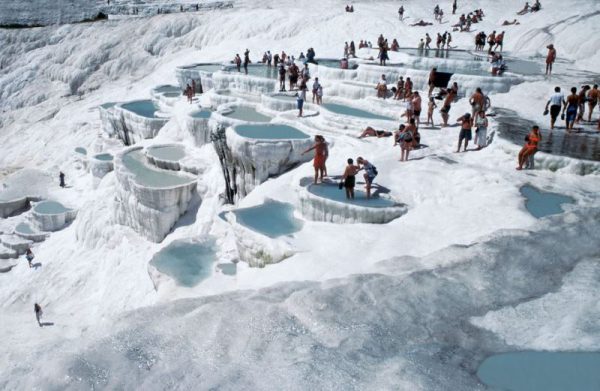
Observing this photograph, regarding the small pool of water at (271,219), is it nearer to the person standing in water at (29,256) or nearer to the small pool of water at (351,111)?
the small pool of water at (351,111)

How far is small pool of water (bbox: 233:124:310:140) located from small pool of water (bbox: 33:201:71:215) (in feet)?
29.9

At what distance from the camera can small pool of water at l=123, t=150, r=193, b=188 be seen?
48.4 feet

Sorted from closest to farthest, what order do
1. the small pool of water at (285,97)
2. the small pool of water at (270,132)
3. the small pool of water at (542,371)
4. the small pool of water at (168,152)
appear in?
the small pool of water at (542,371) < the small pool of water at (270,132) < the small pool of water at (168,152) < the small pool of water at (285,97)

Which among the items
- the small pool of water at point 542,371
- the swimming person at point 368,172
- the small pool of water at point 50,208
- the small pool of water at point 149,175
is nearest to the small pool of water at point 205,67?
the small pool of water at point 149,175

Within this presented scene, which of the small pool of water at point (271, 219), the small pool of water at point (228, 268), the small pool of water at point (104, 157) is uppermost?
the small pool of water at point (271, 219)

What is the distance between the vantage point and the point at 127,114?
2119 centimetres

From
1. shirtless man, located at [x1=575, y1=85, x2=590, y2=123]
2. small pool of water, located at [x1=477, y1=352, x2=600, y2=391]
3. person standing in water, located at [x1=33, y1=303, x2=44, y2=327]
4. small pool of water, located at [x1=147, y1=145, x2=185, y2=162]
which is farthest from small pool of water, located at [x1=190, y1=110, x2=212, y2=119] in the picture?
small pool of water, located at [x1=477, y1=352, x2=600, y2=391]

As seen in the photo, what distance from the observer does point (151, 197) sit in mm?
14266

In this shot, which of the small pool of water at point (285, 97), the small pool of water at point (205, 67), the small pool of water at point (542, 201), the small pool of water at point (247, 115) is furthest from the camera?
the small pool of water at point (205, 67)

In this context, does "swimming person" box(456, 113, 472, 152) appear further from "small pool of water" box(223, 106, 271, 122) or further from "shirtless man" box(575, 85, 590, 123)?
"small pool of water" box(223, 106, 271, 122)

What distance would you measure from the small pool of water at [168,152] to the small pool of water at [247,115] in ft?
7.15

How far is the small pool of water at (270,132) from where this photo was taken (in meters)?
13.5

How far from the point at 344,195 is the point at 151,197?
6.69 metres

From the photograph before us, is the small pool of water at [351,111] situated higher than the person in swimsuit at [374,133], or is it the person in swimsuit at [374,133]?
the small pool of water at [351,111]
